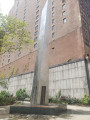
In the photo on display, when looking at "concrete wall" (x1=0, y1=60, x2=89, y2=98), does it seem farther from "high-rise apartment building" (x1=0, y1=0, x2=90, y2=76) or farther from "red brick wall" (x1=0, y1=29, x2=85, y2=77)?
"red brick wall" (x1=0, y1=29, x2=85, y2=77)

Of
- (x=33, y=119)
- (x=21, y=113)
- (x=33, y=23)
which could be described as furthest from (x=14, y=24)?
(x=33, y=23)

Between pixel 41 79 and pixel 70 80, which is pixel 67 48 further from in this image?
pixel 41 79

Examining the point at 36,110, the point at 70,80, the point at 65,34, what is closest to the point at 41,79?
the point at 36,110

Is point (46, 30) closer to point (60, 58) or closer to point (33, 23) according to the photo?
point (60, 58)

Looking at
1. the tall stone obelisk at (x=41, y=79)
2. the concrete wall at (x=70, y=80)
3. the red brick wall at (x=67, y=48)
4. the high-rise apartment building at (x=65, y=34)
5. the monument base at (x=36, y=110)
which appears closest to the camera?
the monument base at (x=36, y=110)

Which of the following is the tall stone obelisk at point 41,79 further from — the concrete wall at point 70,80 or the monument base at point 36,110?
the concrete wall at point 70,80

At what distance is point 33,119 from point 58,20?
26.5m

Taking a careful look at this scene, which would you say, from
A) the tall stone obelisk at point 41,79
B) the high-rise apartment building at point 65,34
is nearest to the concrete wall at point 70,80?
the high-rise apartment building at point 65,34

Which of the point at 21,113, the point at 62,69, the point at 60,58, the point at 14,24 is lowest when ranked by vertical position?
the point at 21,113

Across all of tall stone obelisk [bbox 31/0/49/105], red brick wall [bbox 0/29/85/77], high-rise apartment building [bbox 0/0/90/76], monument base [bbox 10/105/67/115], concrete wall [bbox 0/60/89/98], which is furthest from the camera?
high-rise apartment building [bbox 0/0/90/76]

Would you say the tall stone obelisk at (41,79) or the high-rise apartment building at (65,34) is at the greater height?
the high-rise apartment building at (65,34)

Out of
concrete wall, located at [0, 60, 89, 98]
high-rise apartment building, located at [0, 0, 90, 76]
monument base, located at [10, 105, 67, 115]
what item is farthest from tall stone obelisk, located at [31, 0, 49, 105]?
high-rise apartment building, located at [0, 0, 90, 76]

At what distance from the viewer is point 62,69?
61.2 feet

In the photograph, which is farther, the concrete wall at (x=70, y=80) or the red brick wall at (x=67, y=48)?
the red brick wall at (x=67, y=48)
